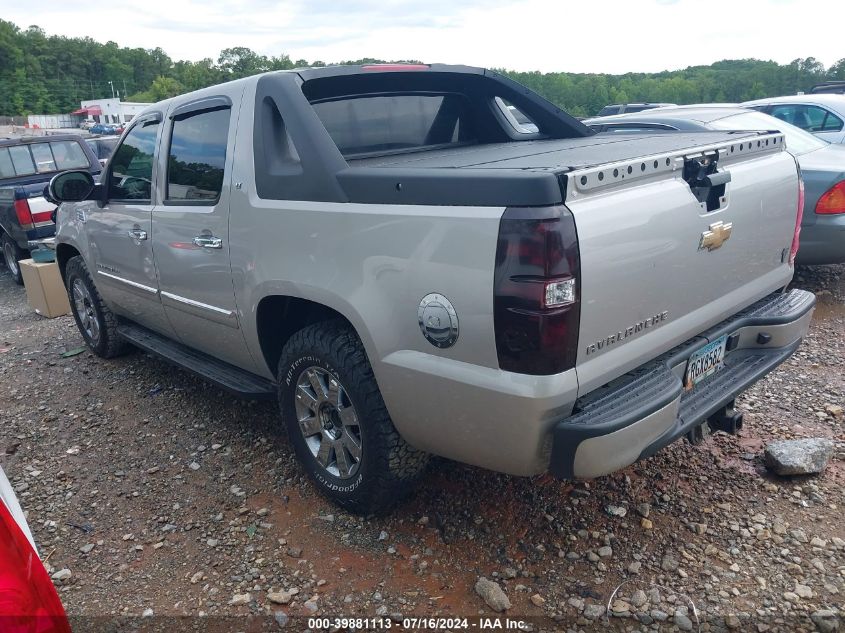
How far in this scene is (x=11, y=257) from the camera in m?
9.05

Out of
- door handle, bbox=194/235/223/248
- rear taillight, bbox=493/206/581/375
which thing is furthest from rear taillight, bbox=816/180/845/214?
door handle, bbox=194/235/223/248

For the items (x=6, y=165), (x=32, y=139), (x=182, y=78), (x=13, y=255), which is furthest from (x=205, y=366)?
(x=182, y=78)

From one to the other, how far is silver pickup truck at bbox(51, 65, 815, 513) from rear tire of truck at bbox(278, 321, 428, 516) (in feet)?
0.03

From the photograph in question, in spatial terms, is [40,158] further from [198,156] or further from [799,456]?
[799,456]

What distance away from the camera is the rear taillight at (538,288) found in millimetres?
2068

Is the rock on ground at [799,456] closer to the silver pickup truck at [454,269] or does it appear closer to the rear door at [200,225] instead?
the silver pickup truck at [454,269]

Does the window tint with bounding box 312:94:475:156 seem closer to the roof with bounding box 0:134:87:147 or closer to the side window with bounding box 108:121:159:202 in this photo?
the side window with bounding box 108:121:159:202

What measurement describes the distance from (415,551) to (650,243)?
1.57 metres

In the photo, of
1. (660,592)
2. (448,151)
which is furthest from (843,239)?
(660,592)

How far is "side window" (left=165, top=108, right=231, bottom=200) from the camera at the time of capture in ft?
11.1

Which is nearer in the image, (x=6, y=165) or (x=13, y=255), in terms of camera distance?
(x=13, y=255)

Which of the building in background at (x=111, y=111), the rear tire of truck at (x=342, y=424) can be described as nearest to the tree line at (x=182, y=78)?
the building in background at (x=111, y=111)

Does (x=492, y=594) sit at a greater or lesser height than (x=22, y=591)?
lesser

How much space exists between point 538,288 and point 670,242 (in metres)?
0.65
